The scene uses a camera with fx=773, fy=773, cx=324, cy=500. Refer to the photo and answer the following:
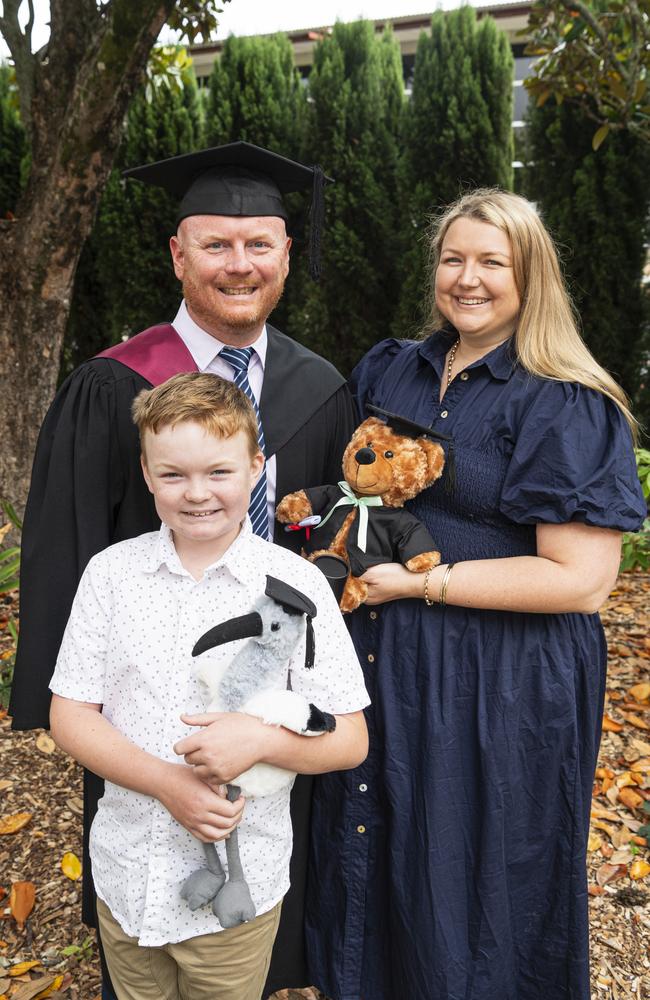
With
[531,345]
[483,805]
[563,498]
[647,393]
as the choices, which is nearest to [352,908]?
[483,805]

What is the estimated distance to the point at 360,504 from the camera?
1.94 metres

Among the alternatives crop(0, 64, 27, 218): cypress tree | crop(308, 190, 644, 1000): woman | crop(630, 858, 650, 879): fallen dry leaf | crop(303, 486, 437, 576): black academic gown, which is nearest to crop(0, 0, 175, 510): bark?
crop(308, 190, 644, 1000): woman

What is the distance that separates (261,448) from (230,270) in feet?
1.45

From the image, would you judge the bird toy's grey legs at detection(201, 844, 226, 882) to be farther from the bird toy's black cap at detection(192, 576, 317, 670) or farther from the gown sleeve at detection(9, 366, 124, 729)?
the gown sleeve at detection(9, 366, 124, 729)

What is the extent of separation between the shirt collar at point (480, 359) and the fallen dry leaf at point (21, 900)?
2302mm

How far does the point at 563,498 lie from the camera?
68.0 inches

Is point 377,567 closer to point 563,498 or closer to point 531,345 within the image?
point 563,498

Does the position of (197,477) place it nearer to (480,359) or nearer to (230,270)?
(230,270)

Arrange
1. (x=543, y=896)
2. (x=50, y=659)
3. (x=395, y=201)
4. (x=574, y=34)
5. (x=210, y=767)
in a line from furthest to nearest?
(x=395, y=201) < (x=574, y=34) < (x=543, y=896) < (x=50, y=659) < (x=210, y=767)

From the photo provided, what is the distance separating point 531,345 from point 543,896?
141cm

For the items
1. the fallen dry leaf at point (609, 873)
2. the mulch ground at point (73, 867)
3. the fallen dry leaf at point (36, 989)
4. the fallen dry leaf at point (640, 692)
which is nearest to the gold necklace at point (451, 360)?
the mulch ground at point (73, 867)

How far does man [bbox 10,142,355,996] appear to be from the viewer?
1860 millimetres

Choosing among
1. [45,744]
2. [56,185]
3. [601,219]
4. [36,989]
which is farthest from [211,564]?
[601,219]

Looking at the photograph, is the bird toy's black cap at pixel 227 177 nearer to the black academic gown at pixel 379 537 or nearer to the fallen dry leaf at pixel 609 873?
the black academic gown at pixel 379 537
